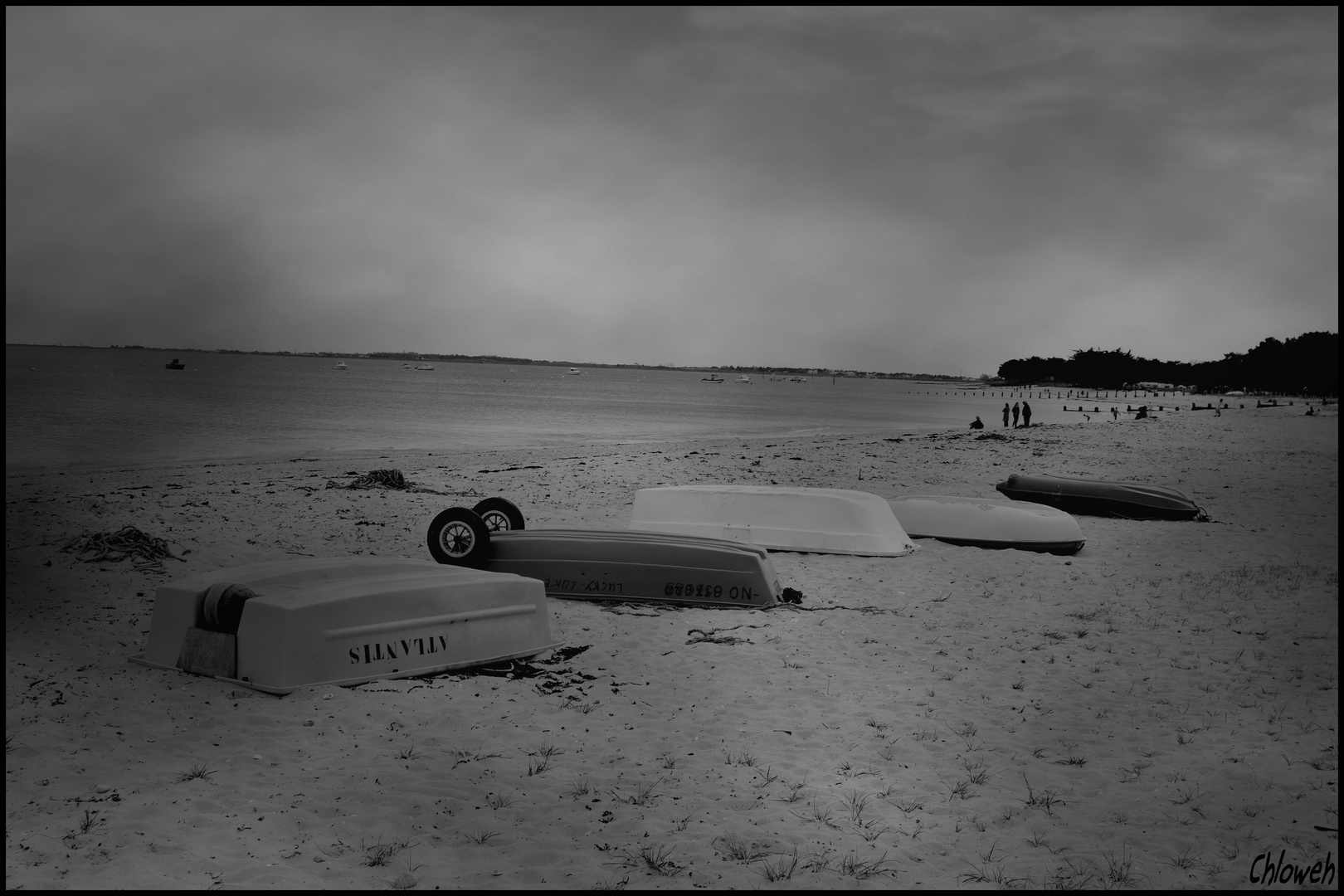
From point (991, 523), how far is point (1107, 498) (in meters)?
3.39

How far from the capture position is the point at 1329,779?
4375 millimetres

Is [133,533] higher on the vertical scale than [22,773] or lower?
higher

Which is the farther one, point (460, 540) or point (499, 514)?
point (499, 514)

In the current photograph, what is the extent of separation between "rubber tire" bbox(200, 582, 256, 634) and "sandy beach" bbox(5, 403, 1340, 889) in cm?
36

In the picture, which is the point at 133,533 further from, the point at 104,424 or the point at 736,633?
the point at 104,424

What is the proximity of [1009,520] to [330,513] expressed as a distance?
863 centimetres

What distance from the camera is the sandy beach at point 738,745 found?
3553 mm

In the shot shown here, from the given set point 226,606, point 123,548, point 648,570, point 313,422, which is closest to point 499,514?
point 648,570

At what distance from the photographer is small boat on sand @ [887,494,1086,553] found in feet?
34.1

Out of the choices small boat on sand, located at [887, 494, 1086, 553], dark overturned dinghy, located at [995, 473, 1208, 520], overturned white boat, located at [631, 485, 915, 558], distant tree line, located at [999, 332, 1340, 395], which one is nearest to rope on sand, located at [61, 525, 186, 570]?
overturned white boat, located at [631, 485, 915, 558]

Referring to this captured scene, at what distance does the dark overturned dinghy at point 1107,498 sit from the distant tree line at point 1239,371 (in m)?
37.1

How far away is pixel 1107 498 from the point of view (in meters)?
12.9

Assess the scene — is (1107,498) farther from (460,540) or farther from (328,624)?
(328,624)

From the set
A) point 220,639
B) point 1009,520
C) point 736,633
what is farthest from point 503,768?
point 1009,520
